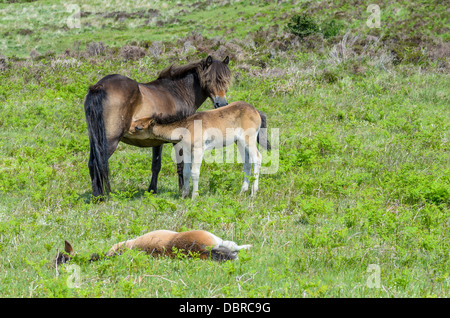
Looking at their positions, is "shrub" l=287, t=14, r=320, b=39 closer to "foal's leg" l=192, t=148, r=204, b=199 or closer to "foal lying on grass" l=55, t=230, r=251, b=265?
"foal's leg" l=192, t=148, r=204, b=199

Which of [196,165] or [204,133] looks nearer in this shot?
[196,165]

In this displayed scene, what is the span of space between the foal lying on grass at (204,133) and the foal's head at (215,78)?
0.64m

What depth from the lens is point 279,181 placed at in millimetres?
7957

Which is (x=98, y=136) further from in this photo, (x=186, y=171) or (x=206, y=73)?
(x=206, y=73)

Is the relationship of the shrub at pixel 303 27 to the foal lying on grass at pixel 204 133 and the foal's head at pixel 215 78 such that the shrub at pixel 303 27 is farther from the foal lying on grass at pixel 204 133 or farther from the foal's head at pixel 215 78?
the foal lying on grass at pixel 204 133

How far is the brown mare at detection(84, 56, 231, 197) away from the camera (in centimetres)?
730

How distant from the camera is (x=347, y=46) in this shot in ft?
62.7

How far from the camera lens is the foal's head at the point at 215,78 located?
8594 millimetres

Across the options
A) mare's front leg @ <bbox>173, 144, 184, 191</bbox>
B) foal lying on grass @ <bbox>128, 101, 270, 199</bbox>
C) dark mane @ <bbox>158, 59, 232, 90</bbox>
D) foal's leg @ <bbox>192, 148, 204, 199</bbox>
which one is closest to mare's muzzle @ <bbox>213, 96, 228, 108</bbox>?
dark mane @ <bbox>158, 59, 232, 90</bbox>

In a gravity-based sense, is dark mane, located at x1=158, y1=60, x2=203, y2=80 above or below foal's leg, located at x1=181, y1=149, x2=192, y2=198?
above

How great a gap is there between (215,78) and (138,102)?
1590 millimetres

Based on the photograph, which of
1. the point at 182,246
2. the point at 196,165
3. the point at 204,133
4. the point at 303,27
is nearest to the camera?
the point at 182,246

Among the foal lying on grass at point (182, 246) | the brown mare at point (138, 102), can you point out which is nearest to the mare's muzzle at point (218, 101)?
the brown mare at point (138, 102)

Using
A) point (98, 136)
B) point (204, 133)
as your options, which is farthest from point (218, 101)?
point (98, 136)
